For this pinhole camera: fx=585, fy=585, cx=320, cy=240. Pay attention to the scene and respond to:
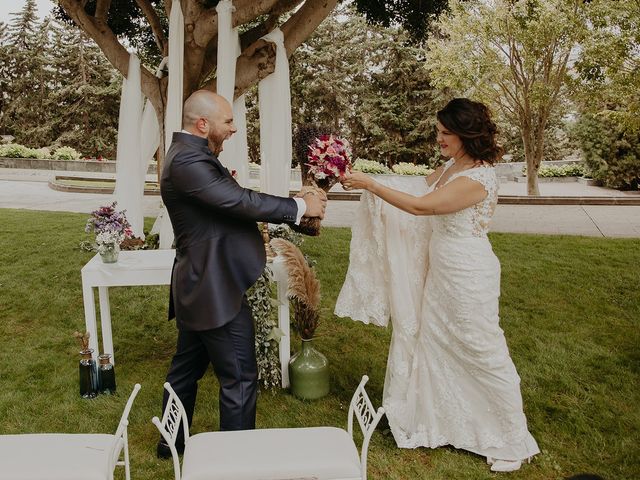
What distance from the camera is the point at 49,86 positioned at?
38.8 metres

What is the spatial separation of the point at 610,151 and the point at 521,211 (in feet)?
27.6

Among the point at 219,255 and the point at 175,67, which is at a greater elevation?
the point at 175,67

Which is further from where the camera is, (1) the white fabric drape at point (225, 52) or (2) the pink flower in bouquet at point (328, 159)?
(1) the white fabric drape at point (225, 52)

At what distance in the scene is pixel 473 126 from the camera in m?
3.28

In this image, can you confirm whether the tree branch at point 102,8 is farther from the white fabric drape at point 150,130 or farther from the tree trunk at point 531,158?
the tree trunk at point 531,158

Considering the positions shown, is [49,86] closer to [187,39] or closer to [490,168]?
[187,39]

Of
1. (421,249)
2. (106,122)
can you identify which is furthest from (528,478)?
(106,122)

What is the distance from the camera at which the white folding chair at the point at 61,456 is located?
7.17ft

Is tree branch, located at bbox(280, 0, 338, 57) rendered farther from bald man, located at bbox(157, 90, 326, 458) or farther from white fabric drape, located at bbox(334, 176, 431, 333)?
bald man, located at bbox(157, 90, 326, 458)

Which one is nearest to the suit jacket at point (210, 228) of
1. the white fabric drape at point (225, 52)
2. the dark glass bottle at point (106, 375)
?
the dark glass bottle at point (106, 375)

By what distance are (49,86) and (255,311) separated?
40182mm

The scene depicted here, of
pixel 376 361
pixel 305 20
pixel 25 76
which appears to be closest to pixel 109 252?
pixel 376 361

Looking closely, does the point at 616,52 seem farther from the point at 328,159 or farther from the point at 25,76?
the point at 25,76

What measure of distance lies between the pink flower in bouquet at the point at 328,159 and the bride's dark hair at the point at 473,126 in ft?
1.95
